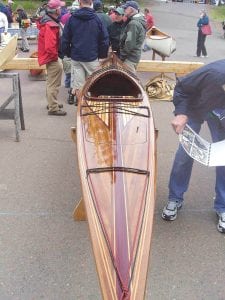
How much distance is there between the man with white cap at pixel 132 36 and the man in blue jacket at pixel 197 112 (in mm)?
3788

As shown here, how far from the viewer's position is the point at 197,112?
3.74 metres

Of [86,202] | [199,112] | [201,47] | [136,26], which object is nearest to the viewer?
[86,202]

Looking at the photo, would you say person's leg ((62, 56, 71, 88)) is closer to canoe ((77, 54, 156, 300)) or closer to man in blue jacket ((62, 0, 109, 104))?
man in blue jacket ((62, 0, 109, 104))

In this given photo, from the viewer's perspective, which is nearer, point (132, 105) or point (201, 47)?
point (132, 105)

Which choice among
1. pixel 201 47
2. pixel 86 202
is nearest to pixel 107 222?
pixel 86 202

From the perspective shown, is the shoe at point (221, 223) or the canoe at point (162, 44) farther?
the canoe at point (162, 44)

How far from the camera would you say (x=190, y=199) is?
4.44 m

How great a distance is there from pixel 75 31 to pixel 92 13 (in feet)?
1.25

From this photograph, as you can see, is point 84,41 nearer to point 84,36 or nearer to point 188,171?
point 84,36

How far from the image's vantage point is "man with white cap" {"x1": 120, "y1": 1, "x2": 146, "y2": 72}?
742 cm

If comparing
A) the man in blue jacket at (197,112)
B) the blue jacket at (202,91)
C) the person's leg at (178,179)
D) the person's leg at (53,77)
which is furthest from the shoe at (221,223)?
the person's leg at (53,77)

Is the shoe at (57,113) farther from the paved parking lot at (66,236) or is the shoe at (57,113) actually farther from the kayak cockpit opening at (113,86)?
the kayak cockpit opening at (113,86)

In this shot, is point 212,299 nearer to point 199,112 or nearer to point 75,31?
point 199,112

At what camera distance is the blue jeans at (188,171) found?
3.82m
